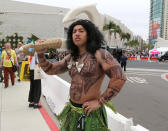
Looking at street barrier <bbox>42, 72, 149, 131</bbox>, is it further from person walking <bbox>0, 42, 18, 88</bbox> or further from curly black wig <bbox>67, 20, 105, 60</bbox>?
person walking <bbox>0, 42, 18, 88</bbox>

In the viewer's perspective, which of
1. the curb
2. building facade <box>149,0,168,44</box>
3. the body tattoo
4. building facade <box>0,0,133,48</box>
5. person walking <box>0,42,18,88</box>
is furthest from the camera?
building facade <box>149,0,168,44</box>

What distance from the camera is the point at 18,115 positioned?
160 inches

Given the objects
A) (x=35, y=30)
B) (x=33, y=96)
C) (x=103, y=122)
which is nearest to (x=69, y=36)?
(x=103, y=122)

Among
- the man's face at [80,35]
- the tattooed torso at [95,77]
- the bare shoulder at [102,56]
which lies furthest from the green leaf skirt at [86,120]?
the man's face at [80,35]

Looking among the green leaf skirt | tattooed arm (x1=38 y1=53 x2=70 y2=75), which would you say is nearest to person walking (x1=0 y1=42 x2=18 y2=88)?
tattooed arm (x1=38 y1=53 x2=70 y2=75)

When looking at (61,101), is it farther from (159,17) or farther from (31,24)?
(159,17)

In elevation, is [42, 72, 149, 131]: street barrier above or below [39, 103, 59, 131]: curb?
above

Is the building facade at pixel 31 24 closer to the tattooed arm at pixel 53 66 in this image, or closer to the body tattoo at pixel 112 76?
the tattooed arm at pixel 53 66

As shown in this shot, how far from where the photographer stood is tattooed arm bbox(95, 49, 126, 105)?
1.53 meters

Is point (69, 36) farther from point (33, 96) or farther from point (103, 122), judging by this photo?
point (33, 96)

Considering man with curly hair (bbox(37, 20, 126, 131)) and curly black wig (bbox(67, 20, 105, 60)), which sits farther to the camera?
curly black wig (bbox(67, 20, 105, 60))

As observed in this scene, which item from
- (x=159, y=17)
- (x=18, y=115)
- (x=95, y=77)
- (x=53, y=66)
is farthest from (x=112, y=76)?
(x=159, y=17)

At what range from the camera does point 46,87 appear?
18.6 feet

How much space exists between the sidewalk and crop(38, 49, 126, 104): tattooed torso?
200 centimetres
